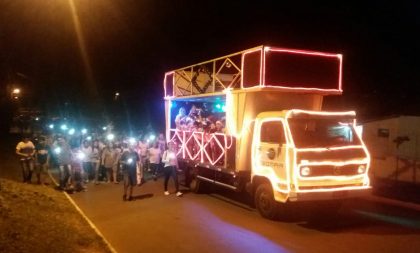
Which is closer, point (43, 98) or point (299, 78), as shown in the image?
point (299, 78)

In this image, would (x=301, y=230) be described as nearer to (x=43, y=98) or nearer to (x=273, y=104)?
(x=273, y=104)

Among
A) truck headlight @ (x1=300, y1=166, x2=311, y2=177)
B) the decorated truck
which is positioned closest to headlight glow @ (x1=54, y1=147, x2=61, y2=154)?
the decorated truck

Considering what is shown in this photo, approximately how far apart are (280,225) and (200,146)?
16.2 feet

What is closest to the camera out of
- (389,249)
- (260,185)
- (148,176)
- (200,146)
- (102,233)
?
(389,249)

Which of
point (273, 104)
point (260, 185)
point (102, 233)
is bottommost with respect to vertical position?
point (102, 233)

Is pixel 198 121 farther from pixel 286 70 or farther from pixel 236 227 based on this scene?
pixel 236 227

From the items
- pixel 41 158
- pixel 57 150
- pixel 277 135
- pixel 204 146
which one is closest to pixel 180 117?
pixel 204 146

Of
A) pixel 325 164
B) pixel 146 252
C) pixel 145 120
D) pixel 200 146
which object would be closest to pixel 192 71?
pixel 200 146

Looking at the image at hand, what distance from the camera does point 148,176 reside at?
2033cm

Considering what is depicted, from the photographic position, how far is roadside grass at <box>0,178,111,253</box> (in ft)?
26.4

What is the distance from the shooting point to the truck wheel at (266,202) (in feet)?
36.9

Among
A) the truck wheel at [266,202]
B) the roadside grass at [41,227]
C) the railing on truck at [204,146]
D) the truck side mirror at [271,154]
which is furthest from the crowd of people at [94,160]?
the truck side mirror at [271,154]

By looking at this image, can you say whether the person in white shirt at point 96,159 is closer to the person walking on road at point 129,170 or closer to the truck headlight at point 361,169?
the person walking on road at point 129,170

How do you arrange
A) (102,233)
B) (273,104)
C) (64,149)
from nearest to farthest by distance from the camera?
(102,233) < (273,104) < (64,149)
